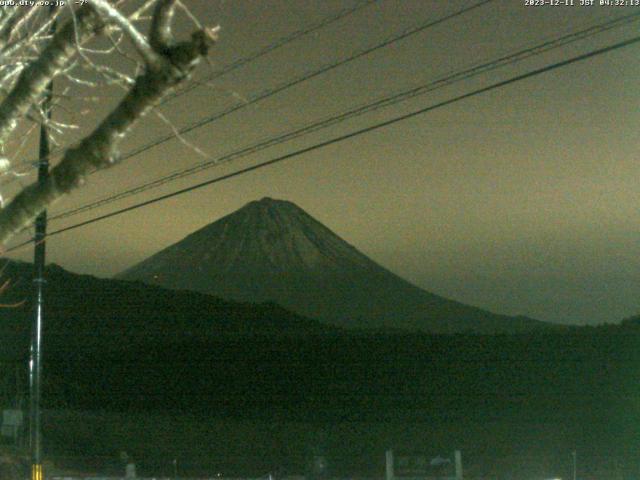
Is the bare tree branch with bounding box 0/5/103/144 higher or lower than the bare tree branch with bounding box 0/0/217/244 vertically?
higher

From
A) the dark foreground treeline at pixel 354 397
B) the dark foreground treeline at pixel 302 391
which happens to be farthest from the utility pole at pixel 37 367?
the dark foreground treeline at pixel 354 397

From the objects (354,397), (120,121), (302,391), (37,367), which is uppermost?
(120,121)

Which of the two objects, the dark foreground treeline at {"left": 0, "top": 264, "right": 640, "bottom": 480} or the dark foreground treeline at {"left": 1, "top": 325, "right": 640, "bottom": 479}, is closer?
the dark foreground treeline at {"left": 0, "top": 264, "right": 640, "bottom": 480}

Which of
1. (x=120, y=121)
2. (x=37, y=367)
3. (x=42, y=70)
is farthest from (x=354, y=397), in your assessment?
Result: (x=120, y=121)

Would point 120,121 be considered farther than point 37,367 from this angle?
No

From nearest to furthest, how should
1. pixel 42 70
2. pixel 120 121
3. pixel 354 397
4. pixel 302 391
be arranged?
pixel 120 121 < pixel 42 70 < pixel 354 397 < pixel 302 391

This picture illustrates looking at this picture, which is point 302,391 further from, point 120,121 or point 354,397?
point 120,121

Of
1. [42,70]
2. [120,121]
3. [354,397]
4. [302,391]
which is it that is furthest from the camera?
[302,391]

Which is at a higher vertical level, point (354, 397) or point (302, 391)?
point (302, 391)

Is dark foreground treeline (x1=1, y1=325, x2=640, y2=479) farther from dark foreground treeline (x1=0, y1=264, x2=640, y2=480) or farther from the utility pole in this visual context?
the utility pole

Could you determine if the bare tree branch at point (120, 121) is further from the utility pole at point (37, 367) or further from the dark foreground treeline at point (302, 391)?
the dark foreground treeline at point (302, 391)

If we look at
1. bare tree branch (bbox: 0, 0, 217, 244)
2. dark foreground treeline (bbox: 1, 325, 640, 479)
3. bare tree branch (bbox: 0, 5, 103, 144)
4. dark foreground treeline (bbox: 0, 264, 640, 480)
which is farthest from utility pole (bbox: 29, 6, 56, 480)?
dark foreground treeline (bbox: 1, 325, 640, 479)
